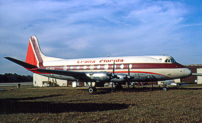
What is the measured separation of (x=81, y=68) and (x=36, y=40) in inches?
462

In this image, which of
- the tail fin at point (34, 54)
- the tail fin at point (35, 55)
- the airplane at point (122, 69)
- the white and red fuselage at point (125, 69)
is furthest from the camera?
the tail fin at point (34, 54)

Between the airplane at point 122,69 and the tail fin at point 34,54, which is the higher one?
the tail fin at point 34,54

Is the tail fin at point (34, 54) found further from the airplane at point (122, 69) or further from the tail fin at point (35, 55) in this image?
the airplane at point (122, 69)

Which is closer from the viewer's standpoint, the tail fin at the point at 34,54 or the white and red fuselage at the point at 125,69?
the white and red fuselage at the point at 125,69

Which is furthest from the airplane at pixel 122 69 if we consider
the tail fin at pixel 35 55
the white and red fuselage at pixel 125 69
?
the tail fin at pixel 35 55

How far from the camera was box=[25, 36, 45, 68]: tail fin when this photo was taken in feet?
97.7

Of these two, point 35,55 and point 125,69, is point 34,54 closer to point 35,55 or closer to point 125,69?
point 35,55

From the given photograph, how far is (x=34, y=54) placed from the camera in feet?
99.5

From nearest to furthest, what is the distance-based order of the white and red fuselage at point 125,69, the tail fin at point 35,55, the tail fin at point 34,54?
the white and red fuselage at point 125,69, the tail fin at point 35,55, the tail fin at point 34,54

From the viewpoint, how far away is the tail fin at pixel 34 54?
2978cm

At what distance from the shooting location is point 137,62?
902 inches

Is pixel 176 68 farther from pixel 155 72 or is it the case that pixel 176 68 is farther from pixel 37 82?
pixel 37 82

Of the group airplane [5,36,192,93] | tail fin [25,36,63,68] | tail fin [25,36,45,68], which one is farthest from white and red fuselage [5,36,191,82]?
tail fin [25,36,45,68]

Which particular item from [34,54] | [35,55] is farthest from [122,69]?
[34,54]
